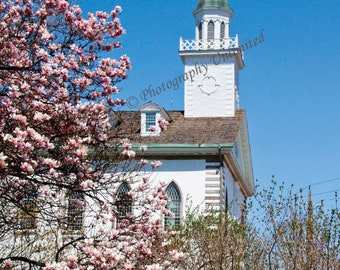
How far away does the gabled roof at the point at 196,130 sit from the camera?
3055 centimetres

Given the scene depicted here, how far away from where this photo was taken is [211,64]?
36.9 m

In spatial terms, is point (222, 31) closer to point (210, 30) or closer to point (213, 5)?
point (210, 30)

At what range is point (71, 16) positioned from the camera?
1183 centimetres

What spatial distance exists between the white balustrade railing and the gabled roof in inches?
137

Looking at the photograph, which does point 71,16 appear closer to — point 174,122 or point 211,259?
point 211,259

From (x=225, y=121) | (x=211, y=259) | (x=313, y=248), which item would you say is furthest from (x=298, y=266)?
(x=225, y=121)

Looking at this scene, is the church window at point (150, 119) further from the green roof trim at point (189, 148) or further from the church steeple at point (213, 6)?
the church steeple at point (213, 6)

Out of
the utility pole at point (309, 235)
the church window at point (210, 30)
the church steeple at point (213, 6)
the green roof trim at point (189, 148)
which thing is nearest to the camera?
the utility pole at point (309, 235)

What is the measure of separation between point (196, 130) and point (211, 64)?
5.87m

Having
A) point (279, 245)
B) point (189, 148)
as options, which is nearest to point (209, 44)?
point (189, 148)

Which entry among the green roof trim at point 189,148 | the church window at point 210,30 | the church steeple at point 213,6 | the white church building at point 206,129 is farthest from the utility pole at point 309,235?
the church steeple at point 213,6

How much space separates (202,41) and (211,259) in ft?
63.7

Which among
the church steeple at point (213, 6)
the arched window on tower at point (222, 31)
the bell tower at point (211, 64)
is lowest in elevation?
the bell tower at point (211, 64)

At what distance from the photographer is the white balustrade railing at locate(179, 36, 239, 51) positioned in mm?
→ 36781
